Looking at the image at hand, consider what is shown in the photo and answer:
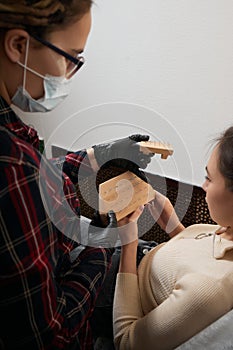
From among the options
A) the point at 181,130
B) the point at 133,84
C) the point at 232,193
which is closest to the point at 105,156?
the point at 232,193

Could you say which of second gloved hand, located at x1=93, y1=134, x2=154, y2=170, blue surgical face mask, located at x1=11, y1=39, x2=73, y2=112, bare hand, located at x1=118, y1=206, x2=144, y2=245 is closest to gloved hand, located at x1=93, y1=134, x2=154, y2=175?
second gloved hand, located at x1=93, y1=134, x2=154, y2=170

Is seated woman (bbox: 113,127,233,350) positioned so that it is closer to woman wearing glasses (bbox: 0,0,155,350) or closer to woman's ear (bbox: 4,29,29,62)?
woman wearing glasses (bbox: 0,0,155,350)

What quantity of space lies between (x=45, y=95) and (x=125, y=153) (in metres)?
0.42

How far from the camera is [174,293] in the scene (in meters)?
0.92

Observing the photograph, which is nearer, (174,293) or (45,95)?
Answer: (45,95)

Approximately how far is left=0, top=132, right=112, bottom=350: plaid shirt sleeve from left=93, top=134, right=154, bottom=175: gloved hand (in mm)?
415

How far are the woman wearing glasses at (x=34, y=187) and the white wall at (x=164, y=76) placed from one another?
0.62m

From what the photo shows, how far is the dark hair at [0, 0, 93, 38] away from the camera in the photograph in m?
0.63

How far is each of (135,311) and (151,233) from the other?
0.67m

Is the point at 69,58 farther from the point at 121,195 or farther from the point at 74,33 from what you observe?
the point at 121,195

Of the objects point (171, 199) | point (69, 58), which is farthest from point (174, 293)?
point (171, 199)

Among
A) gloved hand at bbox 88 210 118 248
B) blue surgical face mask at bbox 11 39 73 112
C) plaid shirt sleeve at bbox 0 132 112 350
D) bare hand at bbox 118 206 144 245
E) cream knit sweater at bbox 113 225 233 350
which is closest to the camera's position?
plaid shirt sleeve at bbox 0 132 112 350

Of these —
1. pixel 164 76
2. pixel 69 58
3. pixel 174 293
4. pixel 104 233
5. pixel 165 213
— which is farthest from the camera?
pixel 164 76

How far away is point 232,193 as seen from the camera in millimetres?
954
